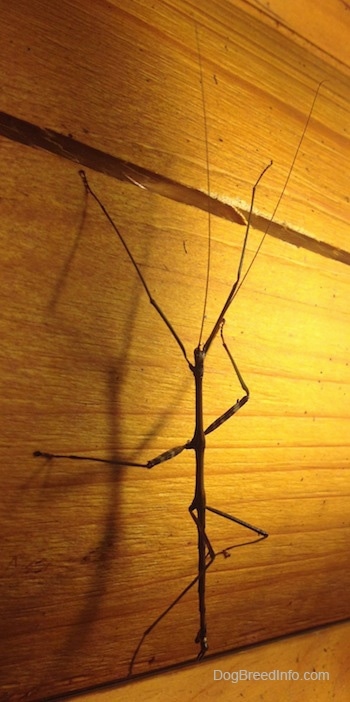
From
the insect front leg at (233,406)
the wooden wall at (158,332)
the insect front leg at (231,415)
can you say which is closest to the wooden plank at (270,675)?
the wooden wall at (158,332)

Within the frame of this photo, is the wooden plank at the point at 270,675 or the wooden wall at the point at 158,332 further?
the wooden plank at the point at 270,675

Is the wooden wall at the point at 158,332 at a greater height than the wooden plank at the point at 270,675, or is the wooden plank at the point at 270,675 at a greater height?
the wooden wall at the point at 158,332

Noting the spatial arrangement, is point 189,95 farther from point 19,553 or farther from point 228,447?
point 19,553

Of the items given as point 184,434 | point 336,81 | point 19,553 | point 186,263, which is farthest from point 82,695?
point 336,81

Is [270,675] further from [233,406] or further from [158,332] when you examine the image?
[158,332]

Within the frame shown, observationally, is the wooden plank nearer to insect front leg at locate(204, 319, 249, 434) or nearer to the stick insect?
the stick insect

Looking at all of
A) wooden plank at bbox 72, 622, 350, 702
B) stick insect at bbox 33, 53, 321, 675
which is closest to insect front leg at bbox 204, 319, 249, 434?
stick insect at bbox 33, 53, 321, 675

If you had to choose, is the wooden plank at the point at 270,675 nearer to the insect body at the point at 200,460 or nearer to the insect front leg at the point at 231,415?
the insect body at the point at 200,460

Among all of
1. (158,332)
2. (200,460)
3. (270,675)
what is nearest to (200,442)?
(200,460)
